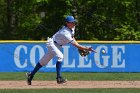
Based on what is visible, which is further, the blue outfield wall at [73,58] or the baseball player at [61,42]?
the blue outfield wall at [73,58]

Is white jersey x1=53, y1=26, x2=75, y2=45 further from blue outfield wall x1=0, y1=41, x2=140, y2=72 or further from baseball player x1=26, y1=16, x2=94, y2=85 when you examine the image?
blue outfield wall x1=0, y1=41, x2=140, y2=72

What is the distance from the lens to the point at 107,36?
104 ft

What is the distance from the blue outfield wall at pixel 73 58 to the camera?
62.8 ft

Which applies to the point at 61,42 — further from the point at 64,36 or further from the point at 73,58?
the point at 73,58

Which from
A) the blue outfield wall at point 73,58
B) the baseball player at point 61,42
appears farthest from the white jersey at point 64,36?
the blue outfield wall at point 73,58

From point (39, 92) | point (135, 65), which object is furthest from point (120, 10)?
point (39, 92)

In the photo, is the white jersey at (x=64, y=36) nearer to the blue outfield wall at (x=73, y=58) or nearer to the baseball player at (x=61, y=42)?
the baseball player at (x=61, y=42)

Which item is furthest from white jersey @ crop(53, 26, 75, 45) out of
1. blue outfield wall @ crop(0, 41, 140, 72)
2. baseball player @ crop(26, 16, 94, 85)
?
blue outfield wall @ crop(0, 41, 140, 72)

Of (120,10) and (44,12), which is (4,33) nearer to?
(44,12)

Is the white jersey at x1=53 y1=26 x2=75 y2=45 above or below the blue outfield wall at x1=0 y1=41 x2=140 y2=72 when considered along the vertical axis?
above

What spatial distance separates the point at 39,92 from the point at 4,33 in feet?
75.9

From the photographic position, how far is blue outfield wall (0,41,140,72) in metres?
19.2

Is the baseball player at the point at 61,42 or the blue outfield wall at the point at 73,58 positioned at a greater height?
the baseball player at the point at 61,42

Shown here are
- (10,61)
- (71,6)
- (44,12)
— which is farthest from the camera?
(44,12)
